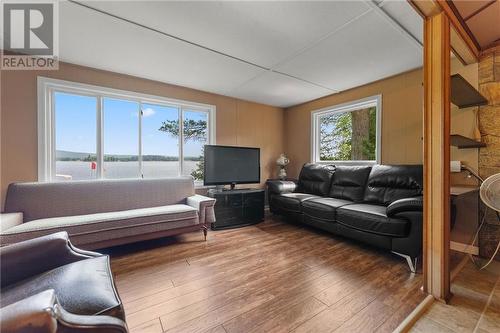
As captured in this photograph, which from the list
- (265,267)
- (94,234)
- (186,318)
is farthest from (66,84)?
(265,267)

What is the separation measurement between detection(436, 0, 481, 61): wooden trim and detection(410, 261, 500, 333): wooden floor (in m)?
2.11

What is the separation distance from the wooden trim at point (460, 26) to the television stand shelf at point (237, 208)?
294cm

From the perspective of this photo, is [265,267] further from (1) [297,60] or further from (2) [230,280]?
(1) [297,60]

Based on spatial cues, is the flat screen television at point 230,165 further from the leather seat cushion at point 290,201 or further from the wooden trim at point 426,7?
the wooden trim at point 426,7

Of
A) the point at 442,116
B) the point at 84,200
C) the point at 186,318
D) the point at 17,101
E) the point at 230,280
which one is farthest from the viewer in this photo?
the point at 84,200

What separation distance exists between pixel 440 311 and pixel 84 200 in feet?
11.7

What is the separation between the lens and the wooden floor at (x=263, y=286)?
1331 millimetres

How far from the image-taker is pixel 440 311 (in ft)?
4.60

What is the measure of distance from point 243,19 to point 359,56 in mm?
1477

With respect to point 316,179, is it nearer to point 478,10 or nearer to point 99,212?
point 478,10

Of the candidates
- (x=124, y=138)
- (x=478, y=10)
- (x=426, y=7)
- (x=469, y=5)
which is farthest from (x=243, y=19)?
(x=124, y=138)

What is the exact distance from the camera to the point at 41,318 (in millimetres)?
603

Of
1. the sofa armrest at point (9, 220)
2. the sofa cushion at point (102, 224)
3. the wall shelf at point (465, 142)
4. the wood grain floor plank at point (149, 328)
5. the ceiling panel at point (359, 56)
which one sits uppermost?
the ceiling panel at point (359, 56)

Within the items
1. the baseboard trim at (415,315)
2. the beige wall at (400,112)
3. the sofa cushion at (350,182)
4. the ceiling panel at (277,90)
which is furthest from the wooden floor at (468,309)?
the ceiling panel at (277,90)
